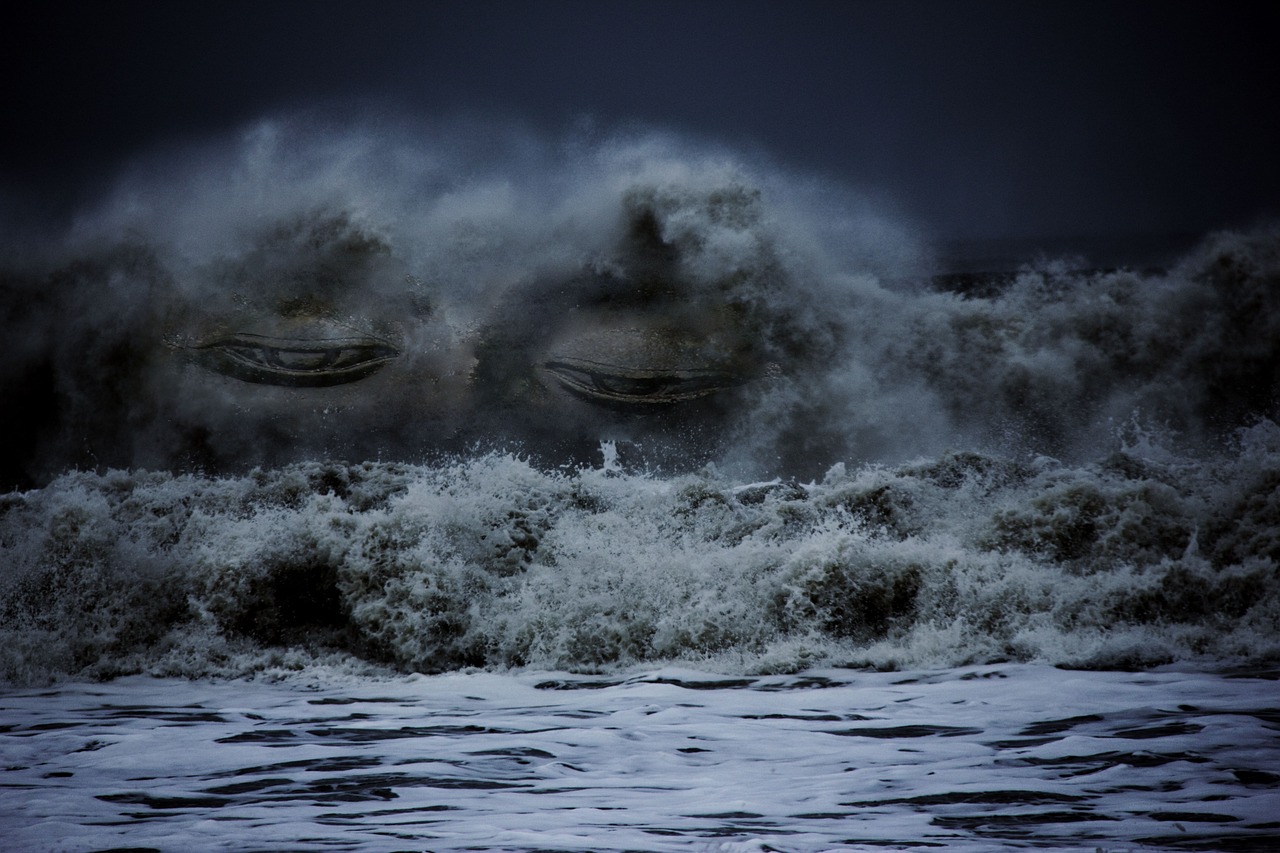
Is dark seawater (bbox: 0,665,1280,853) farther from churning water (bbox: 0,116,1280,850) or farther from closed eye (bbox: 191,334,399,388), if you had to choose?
closed eye (bbox: 191,334,399,388)

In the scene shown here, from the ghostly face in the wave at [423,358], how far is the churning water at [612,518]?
0.02 metres

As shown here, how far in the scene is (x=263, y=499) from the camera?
446 cm

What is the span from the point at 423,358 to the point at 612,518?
1.33 metres

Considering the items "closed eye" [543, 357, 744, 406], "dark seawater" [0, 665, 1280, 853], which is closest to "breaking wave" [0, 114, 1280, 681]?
"closed eye" [543, 357, 744, 406]

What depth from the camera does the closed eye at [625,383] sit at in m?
4.62

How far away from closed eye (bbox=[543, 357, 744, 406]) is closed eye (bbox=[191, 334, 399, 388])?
34.7 inches

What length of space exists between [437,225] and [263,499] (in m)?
1.61

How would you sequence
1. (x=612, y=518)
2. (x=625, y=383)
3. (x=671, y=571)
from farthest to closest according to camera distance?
(x=625, y=383) < (x=612, y=518) < (x=671, y=571)

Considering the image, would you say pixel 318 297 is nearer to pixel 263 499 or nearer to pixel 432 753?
pixel 263 499

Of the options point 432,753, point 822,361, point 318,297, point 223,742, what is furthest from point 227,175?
point 432,753

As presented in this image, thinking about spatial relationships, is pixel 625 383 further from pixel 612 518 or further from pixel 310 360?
pixel 310 360

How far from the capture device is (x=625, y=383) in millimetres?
4621

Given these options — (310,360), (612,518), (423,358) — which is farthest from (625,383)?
(310,360)

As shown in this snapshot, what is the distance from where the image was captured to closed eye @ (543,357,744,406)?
4617 mm
